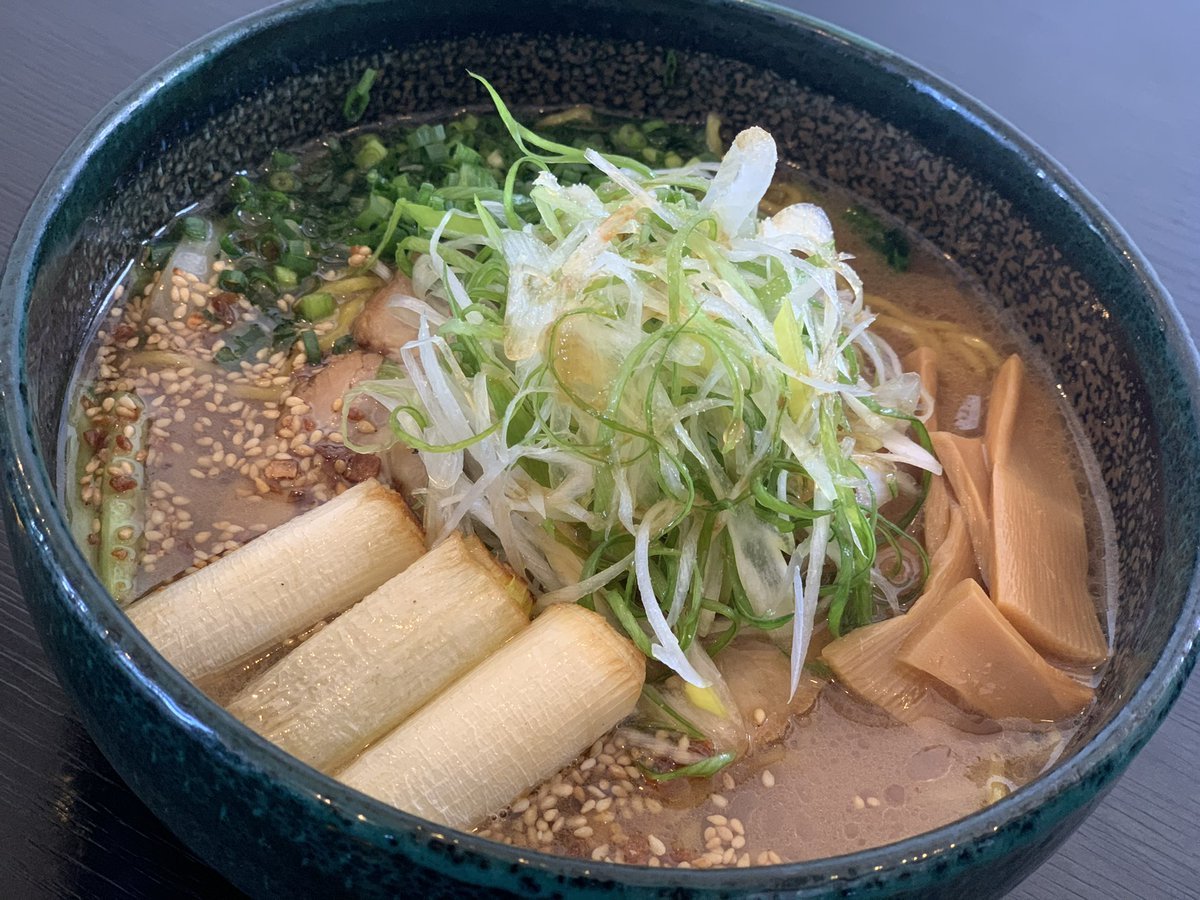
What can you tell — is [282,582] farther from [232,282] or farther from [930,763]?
[930,763]

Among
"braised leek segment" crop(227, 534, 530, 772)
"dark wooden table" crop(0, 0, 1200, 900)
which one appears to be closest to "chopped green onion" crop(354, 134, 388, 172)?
"dark wooden table" crop(0, 0, 1200, 900)

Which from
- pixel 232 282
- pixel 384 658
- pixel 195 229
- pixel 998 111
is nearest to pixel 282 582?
pixel 384 658

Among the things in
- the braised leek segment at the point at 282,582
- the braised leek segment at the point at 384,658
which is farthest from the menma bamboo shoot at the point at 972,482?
the braised leek segment at the point at 282,582

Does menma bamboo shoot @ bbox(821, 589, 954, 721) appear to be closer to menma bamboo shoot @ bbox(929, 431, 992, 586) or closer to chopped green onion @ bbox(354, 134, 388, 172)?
menma bamboo shoot @ bbox(929, 431, 992, 586)

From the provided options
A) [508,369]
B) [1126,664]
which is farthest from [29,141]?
[1126,664]

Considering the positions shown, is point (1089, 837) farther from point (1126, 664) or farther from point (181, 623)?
point (181, 623)

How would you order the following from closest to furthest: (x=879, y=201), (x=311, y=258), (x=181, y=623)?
(x=181, y=623)
(x=311, y=258)
(x=879, y=201)
